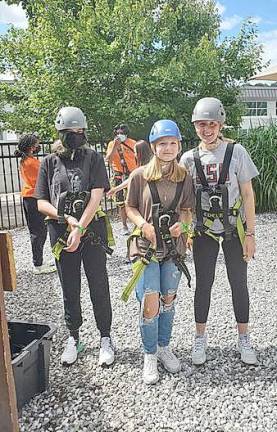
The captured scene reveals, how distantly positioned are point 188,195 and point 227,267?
0.61 meters

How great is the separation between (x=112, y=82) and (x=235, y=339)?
7666 millimetres

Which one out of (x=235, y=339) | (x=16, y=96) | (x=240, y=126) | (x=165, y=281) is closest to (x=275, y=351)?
(x=235, y=339)

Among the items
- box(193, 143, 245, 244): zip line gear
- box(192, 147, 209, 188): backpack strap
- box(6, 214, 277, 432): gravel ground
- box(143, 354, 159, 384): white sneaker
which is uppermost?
box(192, 147, 209, 188): backpack strap

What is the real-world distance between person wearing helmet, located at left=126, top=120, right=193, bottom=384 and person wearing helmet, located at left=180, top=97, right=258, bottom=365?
0.14 meters

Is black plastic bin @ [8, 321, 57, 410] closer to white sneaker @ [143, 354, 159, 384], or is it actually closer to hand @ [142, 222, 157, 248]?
white sneaker @ [143, 354, 159, 384]

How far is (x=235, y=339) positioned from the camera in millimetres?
3740

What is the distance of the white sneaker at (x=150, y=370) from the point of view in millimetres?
3123

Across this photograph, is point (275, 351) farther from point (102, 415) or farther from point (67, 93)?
point (67, 93)

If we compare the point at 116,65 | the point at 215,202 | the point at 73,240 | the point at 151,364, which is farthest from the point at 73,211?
the point at 116,65

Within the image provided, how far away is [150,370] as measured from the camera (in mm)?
3164

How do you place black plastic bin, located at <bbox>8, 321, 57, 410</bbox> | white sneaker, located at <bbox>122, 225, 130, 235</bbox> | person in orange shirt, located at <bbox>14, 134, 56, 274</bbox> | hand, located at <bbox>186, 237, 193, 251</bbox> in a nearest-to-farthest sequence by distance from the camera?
1. black plastic bin, located at <bbox>8, 321, 57, 410</bbox>
2. hand, located at <bbox>186, 237, 193, 251</bbox>
3. person in orange shirt, located at <bbox>14, 134, 56, 274</bbox>
4. white sneaker, located at <bbox>122, 225, 130, 235</bbox>

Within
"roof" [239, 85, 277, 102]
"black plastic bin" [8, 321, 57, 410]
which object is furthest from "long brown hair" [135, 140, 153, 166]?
"roof" [239, 85, 277, 102]

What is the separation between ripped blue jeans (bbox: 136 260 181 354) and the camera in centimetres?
302

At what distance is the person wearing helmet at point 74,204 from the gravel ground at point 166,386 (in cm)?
25
